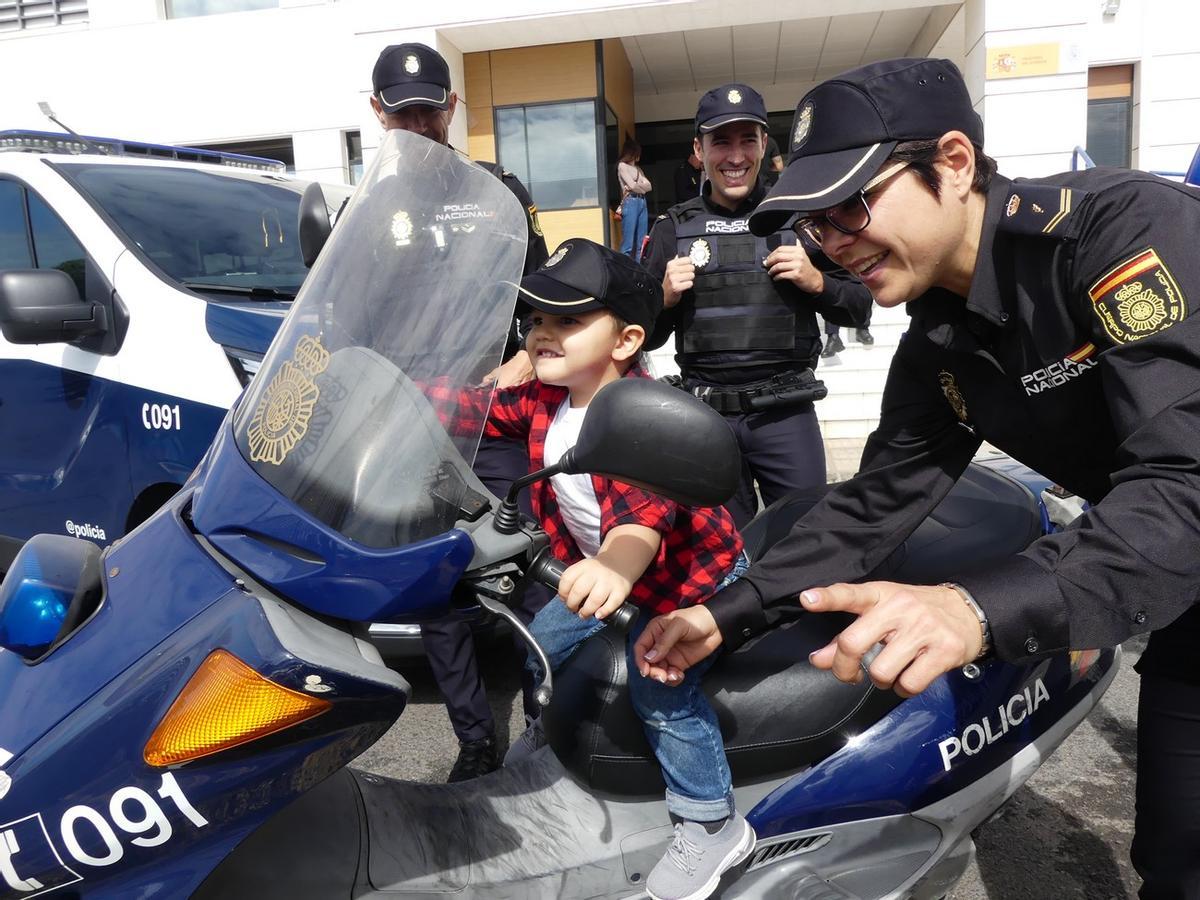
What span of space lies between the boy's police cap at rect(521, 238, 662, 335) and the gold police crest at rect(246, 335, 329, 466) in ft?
1.54

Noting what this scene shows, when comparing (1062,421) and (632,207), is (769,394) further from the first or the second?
(632,207)

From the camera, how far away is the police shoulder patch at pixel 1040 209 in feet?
4.17

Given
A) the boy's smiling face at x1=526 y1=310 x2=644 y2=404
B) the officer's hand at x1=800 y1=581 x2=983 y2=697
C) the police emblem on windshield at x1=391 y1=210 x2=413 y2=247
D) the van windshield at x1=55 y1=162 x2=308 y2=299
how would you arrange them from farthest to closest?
1. the van windshield at x1=55 y1=162 x2=308 y2=299
2. the boy's smiling face at x1=526 y1=310 x2=644 y2=404
3. the police emblem on windshield at x1=391 y1=210 x2=413 y2=247
4. the officer's hand at x1=800 y1=581 x2=983 y2=697

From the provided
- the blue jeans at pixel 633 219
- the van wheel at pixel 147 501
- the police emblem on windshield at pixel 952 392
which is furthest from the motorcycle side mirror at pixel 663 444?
the blue jeans at pixel 633 219

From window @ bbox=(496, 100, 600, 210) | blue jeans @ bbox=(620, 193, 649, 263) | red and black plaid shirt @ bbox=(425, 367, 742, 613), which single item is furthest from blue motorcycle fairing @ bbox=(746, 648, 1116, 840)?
window @ bbox=(496, 100, 600, 210)

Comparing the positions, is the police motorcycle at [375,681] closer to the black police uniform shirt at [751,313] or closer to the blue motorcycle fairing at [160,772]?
the blue motorcycle fairing at [160,772]

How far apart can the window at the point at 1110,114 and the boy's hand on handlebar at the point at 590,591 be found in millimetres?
13819

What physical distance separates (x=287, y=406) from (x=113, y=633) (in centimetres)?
34

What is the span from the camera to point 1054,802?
93.7 inches

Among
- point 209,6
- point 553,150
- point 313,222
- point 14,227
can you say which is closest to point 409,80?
point 313,222

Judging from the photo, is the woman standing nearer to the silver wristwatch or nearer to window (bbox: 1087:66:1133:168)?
window (bbox: 1087:66:1133:168)

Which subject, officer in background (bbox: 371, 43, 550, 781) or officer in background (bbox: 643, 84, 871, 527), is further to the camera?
officer in background (bbox: 643, 84, 871, 527)

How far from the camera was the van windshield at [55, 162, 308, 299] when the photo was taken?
318cm

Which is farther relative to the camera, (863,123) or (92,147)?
(92,147)
